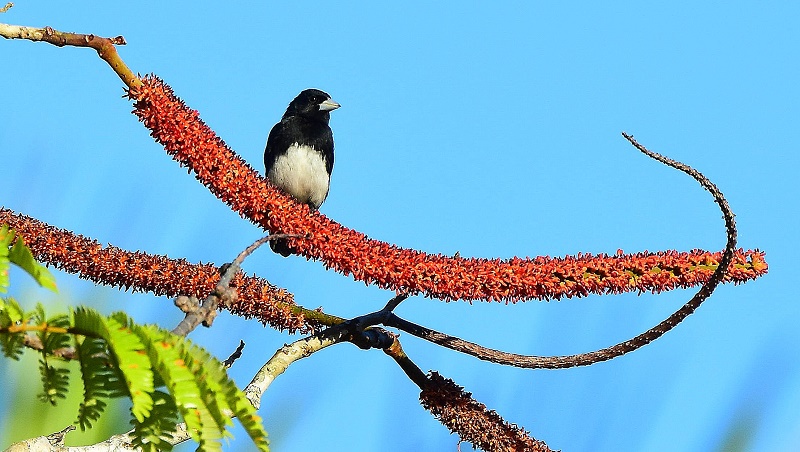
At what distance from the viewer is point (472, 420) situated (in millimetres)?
2441

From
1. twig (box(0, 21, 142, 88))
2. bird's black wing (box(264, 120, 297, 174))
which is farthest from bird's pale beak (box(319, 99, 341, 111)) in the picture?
twig (box(0, 21, 142, 88))

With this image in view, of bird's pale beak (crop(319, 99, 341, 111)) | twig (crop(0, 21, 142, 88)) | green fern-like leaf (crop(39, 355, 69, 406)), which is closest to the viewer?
green fern-like leaf (crop(39, 355, 69, 406))

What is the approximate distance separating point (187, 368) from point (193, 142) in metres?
1.15

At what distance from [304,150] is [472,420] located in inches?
134

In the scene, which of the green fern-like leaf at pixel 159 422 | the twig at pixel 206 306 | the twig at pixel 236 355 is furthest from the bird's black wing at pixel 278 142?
the green fern-like leaf at pixel 159 422

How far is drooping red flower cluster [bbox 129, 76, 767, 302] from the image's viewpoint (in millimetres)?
2268

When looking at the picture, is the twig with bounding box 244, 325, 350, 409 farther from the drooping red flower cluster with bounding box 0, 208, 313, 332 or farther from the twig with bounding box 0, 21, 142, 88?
the twig with bounding box 0, 21, 142, 88

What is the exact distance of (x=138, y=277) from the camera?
7.57 ft

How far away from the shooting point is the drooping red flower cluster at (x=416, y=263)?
2268 mm

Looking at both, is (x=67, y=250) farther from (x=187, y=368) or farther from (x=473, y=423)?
(x=187, y=368)

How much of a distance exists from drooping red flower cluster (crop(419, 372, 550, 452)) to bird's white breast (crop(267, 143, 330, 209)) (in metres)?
3.23

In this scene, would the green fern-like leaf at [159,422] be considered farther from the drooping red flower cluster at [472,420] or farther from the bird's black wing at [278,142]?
the bird's black wing at [278,142]

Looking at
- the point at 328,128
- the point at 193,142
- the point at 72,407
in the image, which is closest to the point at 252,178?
the point at 193,142

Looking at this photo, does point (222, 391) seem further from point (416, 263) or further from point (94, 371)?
point (416, 263)
